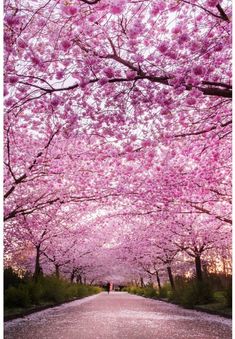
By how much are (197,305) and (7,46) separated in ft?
50.3

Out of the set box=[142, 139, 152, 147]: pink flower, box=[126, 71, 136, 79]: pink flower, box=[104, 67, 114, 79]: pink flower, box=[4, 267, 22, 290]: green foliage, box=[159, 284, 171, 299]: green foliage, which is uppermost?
box=[104, 67, 114, 79]: pink flower

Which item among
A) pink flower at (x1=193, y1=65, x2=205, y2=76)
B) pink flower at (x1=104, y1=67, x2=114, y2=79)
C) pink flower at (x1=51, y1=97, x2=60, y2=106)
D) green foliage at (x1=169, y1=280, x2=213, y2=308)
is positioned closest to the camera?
pink flower at (x1=193, y1=65, x2=205, y2=76)

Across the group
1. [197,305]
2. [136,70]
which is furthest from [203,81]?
[197,305]

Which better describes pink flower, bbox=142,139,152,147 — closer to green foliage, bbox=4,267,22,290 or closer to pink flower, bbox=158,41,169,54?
pink flower, bbox=158,41,169,54

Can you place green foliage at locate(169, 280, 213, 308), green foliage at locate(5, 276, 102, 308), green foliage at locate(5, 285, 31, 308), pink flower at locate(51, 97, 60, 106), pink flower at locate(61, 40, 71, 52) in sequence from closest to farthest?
pink flower at locate(61, 40, 71, 52)
pink flower at locate(51, 97, 60, 106)
green foliage at locate(5, 285, 31, 308)
green foliage at locate(5, 276, 102, 308)
green foliage at locate(169, 280, 213, 308)

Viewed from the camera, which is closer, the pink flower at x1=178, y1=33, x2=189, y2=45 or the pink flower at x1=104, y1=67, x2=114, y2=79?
the pink flower at x1=178, y1=33, x2=189, y2=45

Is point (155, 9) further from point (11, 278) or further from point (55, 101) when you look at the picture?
point (11, 278)

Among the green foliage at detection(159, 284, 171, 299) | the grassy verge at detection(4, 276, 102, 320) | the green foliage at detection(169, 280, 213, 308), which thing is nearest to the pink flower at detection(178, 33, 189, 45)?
the grassy verge at detection(4, 276, 102, 320)

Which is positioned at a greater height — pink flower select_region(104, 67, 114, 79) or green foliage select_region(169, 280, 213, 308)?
pink flower select_region(104, 67, 114, 79)

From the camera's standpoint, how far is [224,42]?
6547mm

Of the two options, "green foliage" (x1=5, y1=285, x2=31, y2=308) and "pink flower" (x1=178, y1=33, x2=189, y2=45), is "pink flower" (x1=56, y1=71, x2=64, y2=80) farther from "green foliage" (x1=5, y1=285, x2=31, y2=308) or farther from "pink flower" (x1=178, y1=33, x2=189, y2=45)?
"green foliage" (x1=5, y1=285, x2=31, y2=308)

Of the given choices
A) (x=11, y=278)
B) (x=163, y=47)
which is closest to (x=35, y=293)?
(x=11, y=278)

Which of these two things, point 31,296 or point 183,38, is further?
point 31,296

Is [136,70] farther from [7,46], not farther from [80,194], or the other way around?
[80,194]
